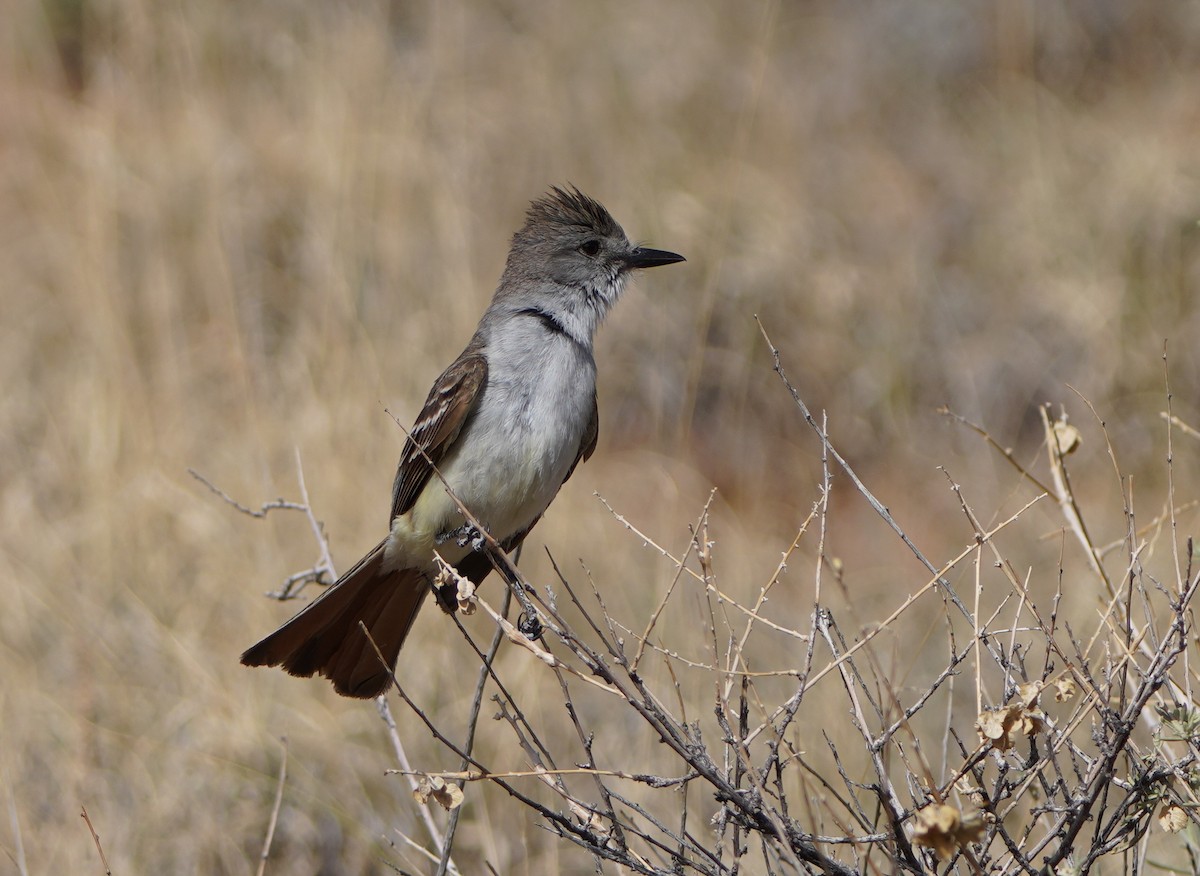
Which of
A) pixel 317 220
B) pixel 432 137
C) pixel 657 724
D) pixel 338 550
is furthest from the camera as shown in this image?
pixel 432 137

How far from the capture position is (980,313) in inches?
310

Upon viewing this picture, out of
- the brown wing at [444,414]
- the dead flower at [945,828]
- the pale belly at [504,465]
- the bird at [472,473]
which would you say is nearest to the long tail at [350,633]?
the bird at [472,473]

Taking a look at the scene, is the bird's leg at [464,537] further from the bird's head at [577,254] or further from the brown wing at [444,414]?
the bird's head at [577,254]

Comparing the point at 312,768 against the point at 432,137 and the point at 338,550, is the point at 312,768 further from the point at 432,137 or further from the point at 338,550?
the point at 432,137

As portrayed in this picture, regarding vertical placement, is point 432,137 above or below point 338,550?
above

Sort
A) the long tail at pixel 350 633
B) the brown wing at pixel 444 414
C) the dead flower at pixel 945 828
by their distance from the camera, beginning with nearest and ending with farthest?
the dead flower at pixel 945 828 → the long tail at pixel 350 633 → the brown wing at pixel 444 414

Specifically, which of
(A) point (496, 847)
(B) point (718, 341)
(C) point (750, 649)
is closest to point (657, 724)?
(A) point (496, 847)

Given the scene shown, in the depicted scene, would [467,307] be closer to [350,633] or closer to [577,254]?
[577,254]

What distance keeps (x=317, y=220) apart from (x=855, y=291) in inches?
120

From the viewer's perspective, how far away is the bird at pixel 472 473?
358cm

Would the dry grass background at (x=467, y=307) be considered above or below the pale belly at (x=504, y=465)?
above

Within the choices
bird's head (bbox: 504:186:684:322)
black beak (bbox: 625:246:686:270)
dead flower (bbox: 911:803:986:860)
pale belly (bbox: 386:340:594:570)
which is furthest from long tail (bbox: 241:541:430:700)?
dead flower (bbox: 911:803:986:860)

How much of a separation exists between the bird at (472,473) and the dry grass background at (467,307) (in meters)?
1.11

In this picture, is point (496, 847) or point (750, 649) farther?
point (750, 649)
